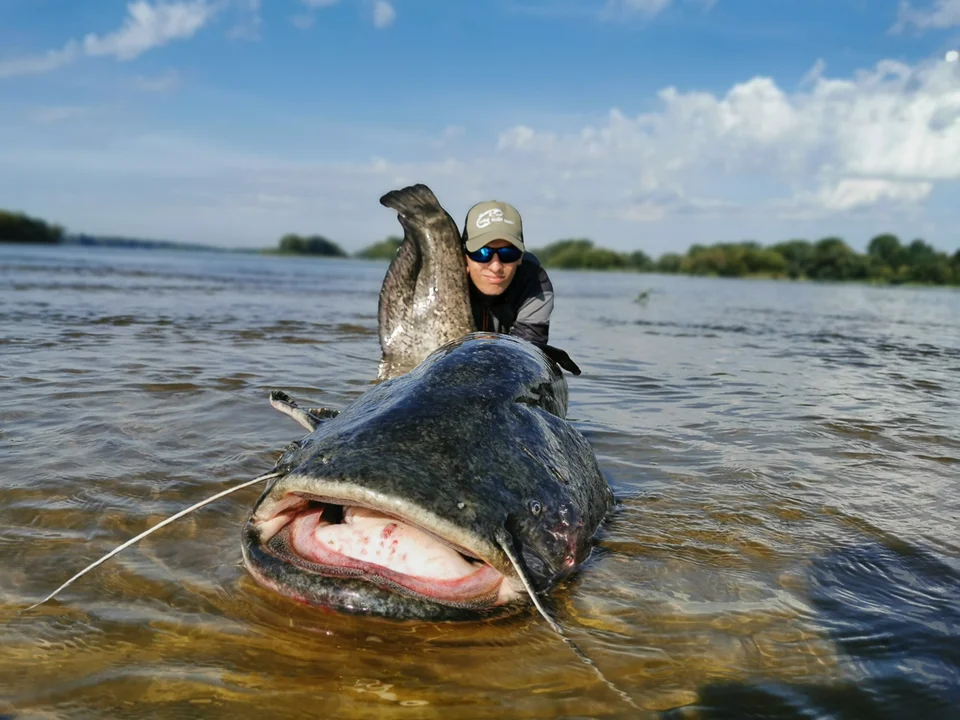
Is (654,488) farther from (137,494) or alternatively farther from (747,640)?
(137,494)

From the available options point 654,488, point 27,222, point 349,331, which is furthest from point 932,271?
point 27,222

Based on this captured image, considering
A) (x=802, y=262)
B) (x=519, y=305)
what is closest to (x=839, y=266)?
(x=802, y=262)

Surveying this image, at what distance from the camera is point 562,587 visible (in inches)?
100

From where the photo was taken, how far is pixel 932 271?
188 feet

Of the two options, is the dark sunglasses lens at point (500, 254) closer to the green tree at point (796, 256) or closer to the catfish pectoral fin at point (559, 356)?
the catfish pectoral fin at point (559, 356)

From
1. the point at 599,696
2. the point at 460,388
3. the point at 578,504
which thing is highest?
the point at 460,388

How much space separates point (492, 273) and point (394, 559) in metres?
3.19

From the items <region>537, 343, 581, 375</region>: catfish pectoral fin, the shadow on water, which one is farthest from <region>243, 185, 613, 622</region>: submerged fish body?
<region>537, 343, 581, 375</region>: catfish pectoral fin

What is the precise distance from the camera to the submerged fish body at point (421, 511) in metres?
2.06

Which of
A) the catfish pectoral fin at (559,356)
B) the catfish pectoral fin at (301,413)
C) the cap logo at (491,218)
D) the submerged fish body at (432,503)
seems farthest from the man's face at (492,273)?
the submerged fish body at (432,503)

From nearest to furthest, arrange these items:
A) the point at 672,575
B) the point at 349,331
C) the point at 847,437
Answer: the point at 672,575, the point at 847,437, the point at 349,331

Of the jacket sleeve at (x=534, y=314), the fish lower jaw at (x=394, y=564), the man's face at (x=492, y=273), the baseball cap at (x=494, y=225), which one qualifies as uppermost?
the baseball cap at (x=494, y=225)

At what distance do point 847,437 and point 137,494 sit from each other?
171 inches

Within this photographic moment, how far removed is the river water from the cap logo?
1505mm
